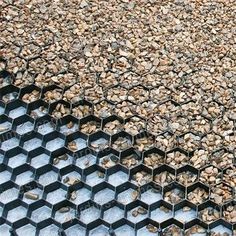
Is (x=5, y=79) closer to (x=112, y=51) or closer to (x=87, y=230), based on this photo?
(x=112, y=51)

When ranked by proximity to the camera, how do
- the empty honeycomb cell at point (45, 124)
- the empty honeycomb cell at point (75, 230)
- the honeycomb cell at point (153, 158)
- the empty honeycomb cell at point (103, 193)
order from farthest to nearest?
the empty honeycomb cell at point (45, 124)
the honeycomb cell at point (153, 158)
the empty honeycomb cell at point (103, 193)
the empty honeycomb cell at point (75, 230)

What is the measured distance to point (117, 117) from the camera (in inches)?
128

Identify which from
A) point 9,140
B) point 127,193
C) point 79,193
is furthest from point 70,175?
point 9,140

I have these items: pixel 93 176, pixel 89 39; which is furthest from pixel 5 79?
pixel 93 176

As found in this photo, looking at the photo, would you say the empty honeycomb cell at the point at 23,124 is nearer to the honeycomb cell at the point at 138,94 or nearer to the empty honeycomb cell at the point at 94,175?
the empty honeycomb cell at the point at 94,175

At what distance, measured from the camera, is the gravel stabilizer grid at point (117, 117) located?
291 centimetres

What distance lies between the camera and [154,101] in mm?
3328

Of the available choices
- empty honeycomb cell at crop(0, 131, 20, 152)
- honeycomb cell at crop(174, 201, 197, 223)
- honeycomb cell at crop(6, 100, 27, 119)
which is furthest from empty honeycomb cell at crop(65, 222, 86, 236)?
honeycomb cell at crop(6, 100, 27, 119)

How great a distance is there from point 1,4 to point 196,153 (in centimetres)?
174

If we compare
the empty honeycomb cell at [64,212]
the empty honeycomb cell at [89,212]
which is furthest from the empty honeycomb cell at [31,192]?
the empty honeycomb cell at [89,212]

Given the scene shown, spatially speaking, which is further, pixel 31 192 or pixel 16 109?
pixel 16 109

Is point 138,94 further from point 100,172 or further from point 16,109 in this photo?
point 16,109

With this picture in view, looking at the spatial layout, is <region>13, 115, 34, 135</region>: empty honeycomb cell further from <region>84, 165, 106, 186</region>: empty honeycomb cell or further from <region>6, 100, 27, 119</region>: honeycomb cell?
<region>84, 165, 106, 186</region>: empty honeycomb cell

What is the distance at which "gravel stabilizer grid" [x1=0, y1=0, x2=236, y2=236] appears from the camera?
9.54 feet
